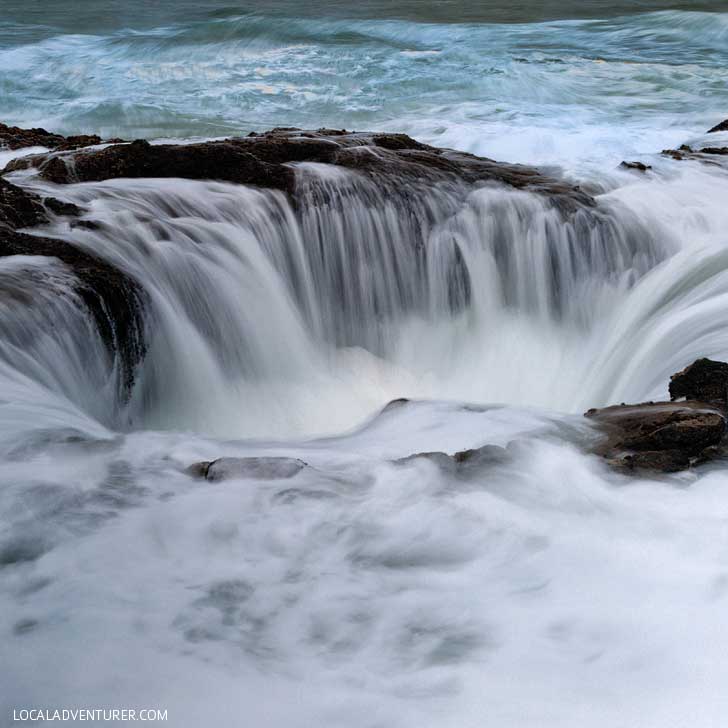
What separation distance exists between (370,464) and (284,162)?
9.89 ft

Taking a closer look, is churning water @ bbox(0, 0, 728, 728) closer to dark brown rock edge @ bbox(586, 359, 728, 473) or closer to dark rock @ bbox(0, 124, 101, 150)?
dark brown rock edge @ bbox(586, 359, 728, 473)

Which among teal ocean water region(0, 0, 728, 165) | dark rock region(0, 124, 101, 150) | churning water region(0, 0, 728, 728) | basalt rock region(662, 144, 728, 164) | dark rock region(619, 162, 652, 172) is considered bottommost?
churning water region(0, 0, 728, 728)

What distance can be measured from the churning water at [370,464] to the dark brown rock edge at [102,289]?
0.27 ft

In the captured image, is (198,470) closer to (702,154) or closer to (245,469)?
(245,469)

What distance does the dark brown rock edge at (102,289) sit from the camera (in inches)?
159

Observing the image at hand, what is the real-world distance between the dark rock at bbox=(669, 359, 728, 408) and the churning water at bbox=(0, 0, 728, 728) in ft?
1.49

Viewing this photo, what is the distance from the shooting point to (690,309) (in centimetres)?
494

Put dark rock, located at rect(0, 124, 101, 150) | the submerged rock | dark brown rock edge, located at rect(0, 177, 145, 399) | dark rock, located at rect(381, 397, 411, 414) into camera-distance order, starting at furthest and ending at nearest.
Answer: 1. dark rock, located at rect(0, 124, 101, 150)
2. dark rock, located at rect(381, 397, 411, 414)
3. dark brown rock edge, located at rect(0, 177, 145, 399)
4. the submerged rock

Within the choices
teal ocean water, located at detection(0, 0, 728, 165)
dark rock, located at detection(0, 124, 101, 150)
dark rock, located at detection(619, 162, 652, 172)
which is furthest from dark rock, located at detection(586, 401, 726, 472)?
teal ocean water, located at detection(0, 0, 728, 165)

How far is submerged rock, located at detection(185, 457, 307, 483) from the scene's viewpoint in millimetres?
3090

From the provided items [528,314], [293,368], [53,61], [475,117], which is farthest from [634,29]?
[293,368]

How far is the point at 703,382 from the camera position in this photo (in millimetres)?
3609

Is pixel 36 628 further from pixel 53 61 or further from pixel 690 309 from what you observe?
pixel 53 61

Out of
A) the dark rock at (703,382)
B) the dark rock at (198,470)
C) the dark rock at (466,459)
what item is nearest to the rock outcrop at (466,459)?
the dark rock at (466,459)
